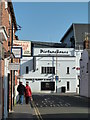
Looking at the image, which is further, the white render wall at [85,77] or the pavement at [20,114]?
the white render wall at [85,77]

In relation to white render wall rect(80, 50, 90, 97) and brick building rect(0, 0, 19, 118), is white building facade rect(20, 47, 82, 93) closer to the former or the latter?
white render wall rect(80, 50, 90, 97)

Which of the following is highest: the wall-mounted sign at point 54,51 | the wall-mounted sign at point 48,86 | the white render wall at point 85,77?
the wall-mounted sign at point 54,51

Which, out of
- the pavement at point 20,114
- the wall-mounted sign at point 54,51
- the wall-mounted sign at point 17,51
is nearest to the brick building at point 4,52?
the wall-mounted sign at point 17,51

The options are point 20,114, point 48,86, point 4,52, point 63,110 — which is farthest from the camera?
point 48,86

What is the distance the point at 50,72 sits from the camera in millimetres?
59844

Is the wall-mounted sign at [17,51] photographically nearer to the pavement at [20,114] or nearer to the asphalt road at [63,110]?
the pavement at [20,114]

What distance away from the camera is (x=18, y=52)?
1752 centimetres

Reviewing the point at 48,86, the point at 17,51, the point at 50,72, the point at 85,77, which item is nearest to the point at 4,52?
the point at 17,51

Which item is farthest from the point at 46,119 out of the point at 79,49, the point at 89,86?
the point at 79,49

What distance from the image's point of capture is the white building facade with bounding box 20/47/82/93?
59.2 meters

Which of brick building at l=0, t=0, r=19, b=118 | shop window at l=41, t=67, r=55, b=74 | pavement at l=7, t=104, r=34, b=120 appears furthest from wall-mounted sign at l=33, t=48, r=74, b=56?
brick building at l=0, t=0, r=19, b=118

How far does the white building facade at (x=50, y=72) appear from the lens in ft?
194

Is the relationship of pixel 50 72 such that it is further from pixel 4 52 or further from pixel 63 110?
pixel 4 52

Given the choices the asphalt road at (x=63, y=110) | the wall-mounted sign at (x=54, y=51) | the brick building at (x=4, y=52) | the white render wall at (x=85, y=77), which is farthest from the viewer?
the wall-mounted sign at (x=54, y=51)
